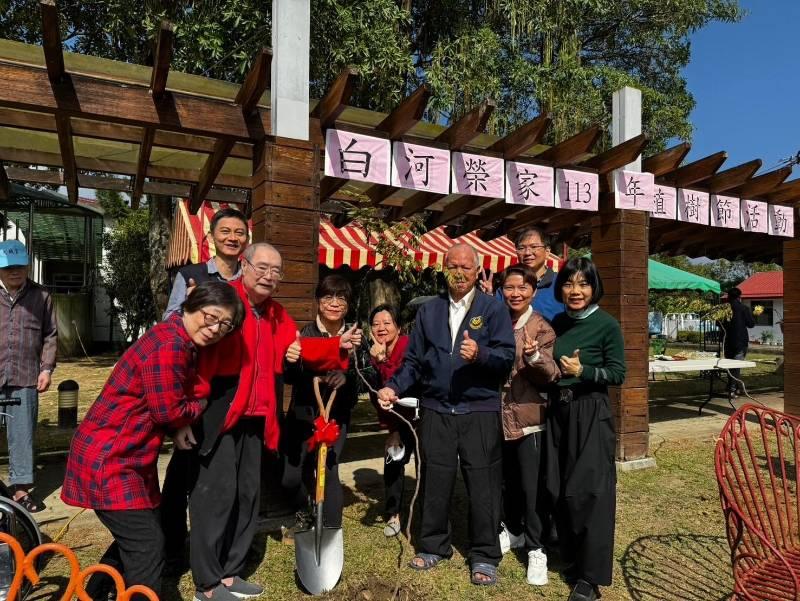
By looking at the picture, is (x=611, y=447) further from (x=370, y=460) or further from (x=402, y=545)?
(x=370, y=460)

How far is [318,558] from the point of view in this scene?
9.35ft

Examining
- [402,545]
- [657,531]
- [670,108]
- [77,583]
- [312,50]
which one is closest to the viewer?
[77,583]

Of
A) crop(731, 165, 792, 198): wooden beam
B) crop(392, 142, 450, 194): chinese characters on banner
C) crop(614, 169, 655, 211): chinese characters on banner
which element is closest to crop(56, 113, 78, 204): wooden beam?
crop(392, 142, 450, 194): chinese characters on banner

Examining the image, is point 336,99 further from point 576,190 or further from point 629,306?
point 629,306

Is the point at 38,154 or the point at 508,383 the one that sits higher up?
the point at 38,154

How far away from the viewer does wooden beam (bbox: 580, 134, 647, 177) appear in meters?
4.82

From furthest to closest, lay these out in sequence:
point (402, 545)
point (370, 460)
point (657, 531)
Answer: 1. point (370, 460)
2. point (657, 531)
3. point (402, 545)

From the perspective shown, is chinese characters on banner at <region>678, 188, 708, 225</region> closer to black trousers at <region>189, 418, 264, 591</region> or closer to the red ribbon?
the red ribbon

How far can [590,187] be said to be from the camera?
5.16 m

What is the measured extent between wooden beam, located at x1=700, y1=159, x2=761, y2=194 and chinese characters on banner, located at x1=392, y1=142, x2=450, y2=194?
3199mm

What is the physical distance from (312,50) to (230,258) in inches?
259

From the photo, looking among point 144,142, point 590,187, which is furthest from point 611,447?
point 144,142

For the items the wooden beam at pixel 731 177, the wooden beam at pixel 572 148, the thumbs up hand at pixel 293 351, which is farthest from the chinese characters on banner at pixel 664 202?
the thumbs up hand at pixel 293 351

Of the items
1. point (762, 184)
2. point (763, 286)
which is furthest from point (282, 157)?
point (763, 286)
